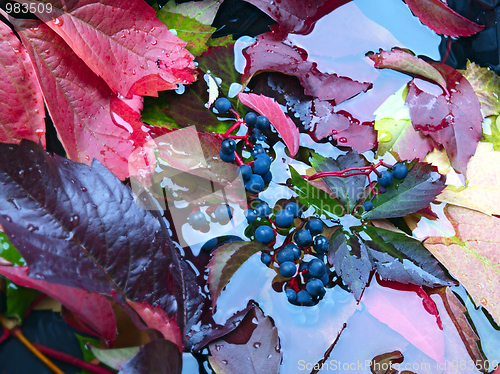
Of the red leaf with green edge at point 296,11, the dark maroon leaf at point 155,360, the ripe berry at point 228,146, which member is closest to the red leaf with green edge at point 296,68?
the red leaf with green edge at point 296,11

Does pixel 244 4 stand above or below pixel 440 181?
above

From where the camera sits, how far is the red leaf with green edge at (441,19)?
2.43 feet

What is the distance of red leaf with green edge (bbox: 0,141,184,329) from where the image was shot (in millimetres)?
446

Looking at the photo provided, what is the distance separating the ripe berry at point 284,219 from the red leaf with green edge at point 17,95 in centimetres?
39

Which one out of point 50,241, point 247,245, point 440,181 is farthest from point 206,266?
point 440,181

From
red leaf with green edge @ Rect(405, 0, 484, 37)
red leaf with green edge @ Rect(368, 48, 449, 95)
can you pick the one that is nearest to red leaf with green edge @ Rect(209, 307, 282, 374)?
red leaf with green edge @ Rect(368, 48, 449, 95)

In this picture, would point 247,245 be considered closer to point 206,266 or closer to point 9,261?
point 206,266

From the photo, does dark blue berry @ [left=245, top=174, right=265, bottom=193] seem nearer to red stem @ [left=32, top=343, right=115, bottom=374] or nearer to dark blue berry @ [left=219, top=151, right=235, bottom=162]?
dark blue berry @ [left=219, top=151, right=235, bottom=162]

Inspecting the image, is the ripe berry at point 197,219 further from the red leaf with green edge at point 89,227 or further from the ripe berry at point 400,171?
the ripe berry at point 400,171

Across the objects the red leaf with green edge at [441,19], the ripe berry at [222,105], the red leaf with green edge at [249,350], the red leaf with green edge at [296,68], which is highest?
the red leaf with green edge at [441,19]

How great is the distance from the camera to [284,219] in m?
0.58

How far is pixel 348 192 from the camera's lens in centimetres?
62

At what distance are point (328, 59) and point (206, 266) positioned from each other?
45 centimetres

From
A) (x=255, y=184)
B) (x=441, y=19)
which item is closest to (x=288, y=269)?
(x=255, y=184)
